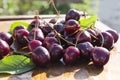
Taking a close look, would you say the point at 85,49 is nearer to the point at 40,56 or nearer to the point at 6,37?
the point at 40,56

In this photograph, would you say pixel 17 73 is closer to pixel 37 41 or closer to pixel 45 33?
pixel 37 41

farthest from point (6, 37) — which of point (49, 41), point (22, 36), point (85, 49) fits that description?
point (85, 49)

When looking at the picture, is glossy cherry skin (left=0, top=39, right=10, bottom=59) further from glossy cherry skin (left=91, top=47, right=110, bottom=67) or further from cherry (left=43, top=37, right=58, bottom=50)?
glossy cherry skin (left=91, top=47, right=110, bottom=67)

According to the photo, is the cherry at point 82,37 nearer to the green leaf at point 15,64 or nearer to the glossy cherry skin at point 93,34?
the glossy cherry skin at point 93,34

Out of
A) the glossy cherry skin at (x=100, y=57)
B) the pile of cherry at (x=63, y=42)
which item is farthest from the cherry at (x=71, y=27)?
the glossy cherry skin at (x=100, y=57)

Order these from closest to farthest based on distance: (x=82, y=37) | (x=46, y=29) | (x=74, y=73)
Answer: (x=74, y=73)
(x=82, y=37)
(x=46, y=29)

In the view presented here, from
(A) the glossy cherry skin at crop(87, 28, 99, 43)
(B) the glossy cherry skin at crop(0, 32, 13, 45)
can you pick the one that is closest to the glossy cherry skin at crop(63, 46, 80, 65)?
(A) the glossy cherry skin at crop(87, 28, 99, 43)

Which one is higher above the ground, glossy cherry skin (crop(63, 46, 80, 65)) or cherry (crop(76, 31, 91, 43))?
cherry (crop(76, 31, 91, 43))
